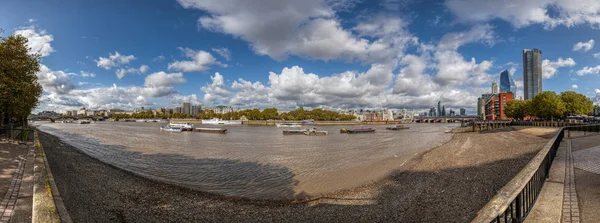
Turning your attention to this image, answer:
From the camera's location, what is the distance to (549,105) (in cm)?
6862

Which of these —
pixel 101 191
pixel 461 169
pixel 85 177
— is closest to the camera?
pixel 101 191

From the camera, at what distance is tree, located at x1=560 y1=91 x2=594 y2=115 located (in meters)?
68.2

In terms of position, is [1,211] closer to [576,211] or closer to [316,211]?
[316,211]

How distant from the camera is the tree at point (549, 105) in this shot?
6694 centimetres

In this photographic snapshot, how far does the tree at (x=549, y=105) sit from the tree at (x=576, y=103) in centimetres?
203

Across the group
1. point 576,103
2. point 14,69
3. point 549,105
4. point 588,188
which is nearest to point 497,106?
point 576,103

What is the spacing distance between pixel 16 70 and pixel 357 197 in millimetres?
30240

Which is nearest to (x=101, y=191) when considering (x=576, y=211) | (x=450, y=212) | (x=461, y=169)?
(x=450, y=212)

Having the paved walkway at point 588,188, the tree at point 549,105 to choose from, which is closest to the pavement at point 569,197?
the paved walkway at point 588,188

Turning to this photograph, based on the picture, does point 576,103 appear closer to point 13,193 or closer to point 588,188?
point 588,188

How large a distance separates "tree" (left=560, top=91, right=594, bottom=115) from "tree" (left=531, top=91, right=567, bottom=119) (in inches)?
79.7

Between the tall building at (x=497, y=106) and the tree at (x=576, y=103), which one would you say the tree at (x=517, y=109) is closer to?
the tree at (x=576, y=103)

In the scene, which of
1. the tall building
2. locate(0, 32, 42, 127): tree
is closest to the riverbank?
locate(0, 32, 42, 127): tree

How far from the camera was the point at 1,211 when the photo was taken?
Result: 24.6 ft
